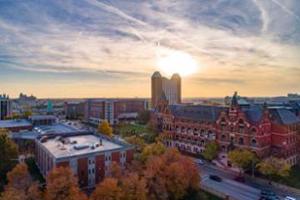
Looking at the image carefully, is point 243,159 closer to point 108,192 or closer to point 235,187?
point 235,187

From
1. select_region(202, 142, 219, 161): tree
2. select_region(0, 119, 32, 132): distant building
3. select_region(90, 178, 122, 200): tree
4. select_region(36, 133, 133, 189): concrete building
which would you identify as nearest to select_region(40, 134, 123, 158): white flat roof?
select_region(36, 133, 133, 189): concrete building

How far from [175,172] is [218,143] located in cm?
3110

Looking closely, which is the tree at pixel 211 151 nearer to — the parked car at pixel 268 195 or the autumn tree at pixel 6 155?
the parked car at pixel 268 195

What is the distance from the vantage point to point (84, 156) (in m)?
49.2

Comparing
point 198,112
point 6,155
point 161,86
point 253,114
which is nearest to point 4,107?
point 6,155

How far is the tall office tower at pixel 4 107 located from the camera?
129 meters

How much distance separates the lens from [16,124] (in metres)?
92.9

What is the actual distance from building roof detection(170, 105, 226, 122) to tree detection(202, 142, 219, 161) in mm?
8205

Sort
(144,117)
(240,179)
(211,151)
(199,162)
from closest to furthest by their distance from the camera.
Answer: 1. (240,179)
2. (211,151)
3. (199,162)
4. (144,117)

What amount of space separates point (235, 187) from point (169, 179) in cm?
1771

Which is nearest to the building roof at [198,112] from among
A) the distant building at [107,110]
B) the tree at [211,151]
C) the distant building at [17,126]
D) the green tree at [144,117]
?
the tree at [211,151]

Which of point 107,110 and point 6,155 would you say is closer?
point 6,155

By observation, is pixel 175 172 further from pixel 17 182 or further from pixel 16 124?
pixel 16 124

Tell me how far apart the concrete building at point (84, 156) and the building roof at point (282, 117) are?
120ft
